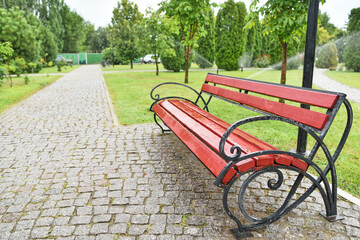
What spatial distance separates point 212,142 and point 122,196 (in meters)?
1.09

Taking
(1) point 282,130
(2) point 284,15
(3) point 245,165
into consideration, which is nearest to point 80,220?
(3) point 245,165

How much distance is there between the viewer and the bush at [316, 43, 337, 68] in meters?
28.8

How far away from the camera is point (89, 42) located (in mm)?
63438

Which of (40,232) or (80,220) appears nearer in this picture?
(40,232)

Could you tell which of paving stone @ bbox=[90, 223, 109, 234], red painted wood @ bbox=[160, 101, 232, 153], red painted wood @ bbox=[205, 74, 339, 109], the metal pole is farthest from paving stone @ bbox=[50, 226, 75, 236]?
the metal pole

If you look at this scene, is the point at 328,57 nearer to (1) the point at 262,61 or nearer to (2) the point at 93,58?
(1) the point at 262,61

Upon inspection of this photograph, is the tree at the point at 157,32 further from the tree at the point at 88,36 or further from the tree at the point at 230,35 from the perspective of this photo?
the tree at the point at 88,36

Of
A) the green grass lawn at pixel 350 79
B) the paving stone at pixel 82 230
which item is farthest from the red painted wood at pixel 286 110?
the green grass lawn at pixel 350 79

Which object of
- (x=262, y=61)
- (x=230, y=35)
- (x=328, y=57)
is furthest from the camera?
(x=262, y=61)

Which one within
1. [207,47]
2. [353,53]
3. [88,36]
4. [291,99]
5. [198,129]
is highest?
[88,36]

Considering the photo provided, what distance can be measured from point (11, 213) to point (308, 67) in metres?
3.51

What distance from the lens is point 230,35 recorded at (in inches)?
952

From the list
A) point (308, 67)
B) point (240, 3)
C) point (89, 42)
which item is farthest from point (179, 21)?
point (89, 42)

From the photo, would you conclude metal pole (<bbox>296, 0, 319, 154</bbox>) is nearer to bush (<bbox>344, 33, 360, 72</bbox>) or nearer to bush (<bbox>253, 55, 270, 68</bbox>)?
bush (<bbox>344, 33, 360, 72</bbox>)
